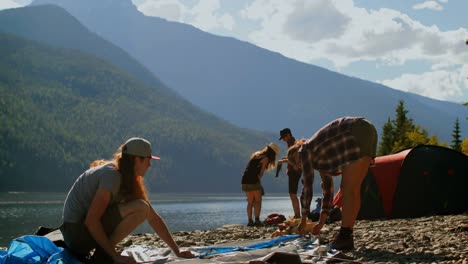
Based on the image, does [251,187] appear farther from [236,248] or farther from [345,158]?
[345,158]

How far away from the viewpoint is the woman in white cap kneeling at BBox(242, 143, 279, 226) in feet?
50.2

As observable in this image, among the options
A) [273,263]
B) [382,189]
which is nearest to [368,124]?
[273,263]

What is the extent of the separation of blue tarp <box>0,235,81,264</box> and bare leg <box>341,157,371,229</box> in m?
3.47

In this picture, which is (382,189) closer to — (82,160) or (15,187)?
(15,187)

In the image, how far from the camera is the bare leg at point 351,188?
7445 millimetres

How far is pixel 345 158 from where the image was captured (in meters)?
7.52

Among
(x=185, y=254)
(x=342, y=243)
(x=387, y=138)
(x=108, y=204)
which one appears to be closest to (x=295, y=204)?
(x=342, y=243)

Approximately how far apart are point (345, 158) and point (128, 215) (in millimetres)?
2944

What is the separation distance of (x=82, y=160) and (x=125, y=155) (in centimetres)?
16585

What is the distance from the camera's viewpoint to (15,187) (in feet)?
439

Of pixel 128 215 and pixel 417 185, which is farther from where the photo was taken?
pixel 417 185

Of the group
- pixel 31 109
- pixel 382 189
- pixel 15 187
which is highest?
pixel 31 109

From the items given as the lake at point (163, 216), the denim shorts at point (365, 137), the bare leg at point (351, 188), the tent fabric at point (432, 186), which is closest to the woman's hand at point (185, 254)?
the bare leg at point (351, 188)

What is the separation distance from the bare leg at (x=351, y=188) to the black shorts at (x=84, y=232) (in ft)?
9.68
